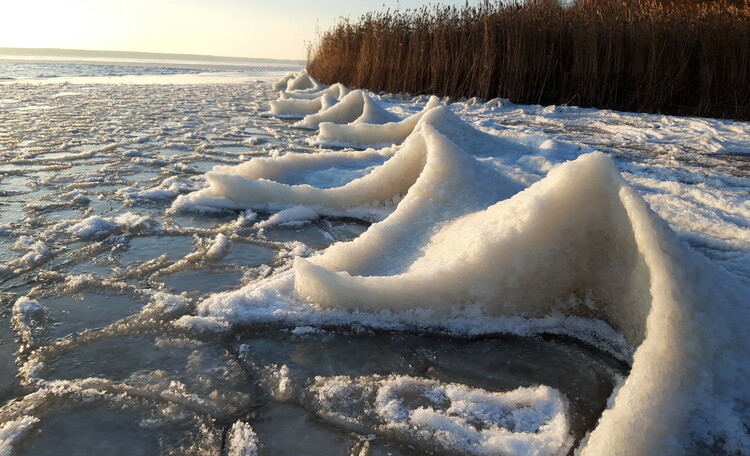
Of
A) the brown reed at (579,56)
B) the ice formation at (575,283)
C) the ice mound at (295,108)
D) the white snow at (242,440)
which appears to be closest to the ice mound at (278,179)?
the ice formation at (575,283)

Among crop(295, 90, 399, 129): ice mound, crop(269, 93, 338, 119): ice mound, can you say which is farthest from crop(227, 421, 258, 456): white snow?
crop(269, 93, 338, 119): ice mound

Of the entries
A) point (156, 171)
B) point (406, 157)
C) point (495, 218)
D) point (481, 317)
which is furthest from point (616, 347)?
point (156, 171)

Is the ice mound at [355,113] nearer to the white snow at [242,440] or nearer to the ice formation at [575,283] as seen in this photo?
the ice formation at [575,283]

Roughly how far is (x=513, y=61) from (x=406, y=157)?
6.61 metres

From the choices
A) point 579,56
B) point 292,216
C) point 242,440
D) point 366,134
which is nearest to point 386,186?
point 292,216

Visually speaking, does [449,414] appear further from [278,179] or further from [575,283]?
[278,179]

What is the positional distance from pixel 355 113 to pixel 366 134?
4.18 ft

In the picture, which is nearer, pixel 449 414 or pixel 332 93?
pixel 449 414

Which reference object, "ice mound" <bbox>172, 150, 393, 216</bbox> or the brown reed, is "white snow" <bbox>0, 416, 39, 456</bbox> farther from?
the brown reed

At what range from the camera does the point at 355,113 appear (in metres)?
6.22

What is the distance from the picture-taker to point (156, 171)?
387cm

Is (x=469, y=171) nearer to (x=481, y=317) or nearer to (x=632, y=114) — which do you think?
(x=481, y=317)

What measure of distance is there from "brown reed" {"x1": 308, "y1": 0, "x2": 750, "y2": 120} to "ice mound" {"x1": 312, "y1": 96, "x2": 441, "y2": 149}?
13.5 feet

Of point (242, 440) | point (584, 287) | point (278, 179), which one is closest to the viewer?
point (242, 440)
